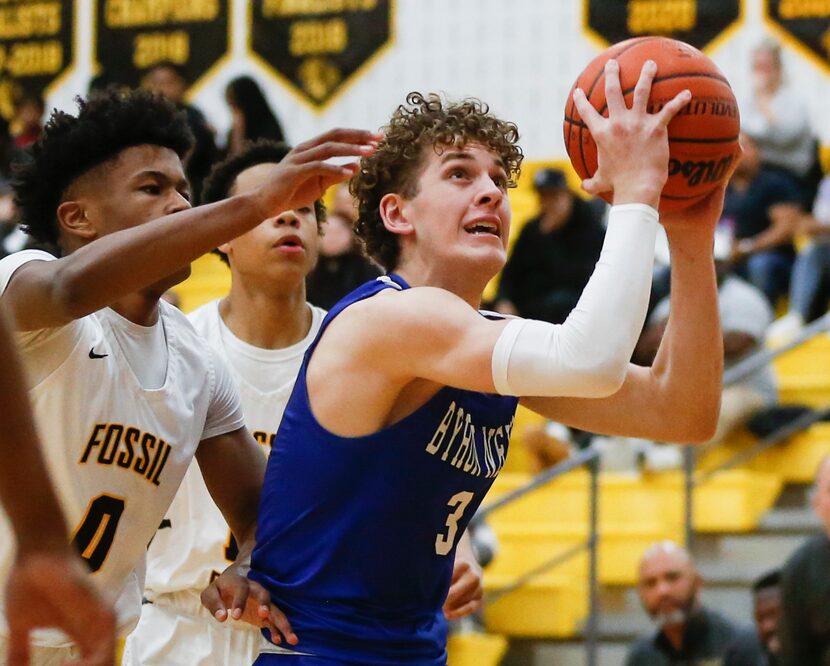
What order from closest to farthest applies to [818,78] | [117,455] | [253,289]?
[117,455] < [253,289] < [818,78]

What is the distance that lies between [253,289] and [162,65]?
26.2 ft

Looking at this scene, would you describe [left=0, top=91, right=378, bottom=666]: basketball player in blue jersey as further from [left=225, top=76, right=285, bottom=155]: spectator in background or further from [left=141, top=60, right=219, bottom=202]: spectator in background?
[left=225, top=76, right=285, bottom=155]: spectator in background

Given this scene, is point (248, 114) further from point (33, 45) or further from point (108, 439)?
point (108, 439)

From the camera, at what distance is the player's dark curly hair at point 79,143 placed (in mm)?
3879

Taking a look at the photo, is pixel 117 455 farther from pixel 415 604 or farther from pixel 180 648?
pixel 180 648

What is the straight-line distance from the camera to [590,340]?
3.05 meters

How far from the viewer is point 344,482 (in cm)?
329

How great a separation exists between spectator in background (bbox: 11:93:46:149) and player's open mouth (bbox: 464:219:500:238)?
358 inches

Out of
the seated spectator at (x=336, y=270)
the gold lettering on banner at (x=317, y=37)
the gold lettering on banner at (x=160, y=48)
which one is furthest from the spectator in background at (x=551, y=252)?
the gold lettering on banner at (x=160, y=48)

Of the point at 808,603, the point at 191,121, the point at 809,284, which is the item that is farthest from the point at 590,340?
the point at 191,121

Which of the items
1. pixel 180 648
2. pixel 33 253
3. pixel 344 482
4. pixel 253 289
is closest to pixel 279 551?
pixel 344 482

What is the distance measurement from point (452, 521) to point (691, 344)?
762 millimetres

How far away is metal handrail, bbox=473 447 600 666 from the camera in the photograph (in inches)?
305

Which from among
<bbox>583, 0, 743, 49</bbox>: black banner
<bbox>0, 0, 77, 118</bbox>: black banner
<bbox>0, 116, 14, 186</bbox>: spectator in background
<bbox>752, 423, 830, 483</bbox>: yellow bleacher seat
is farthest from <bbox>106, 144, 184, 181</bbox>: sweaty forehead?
<bbox>0, 0, 77, 118</bbox>: black banner
